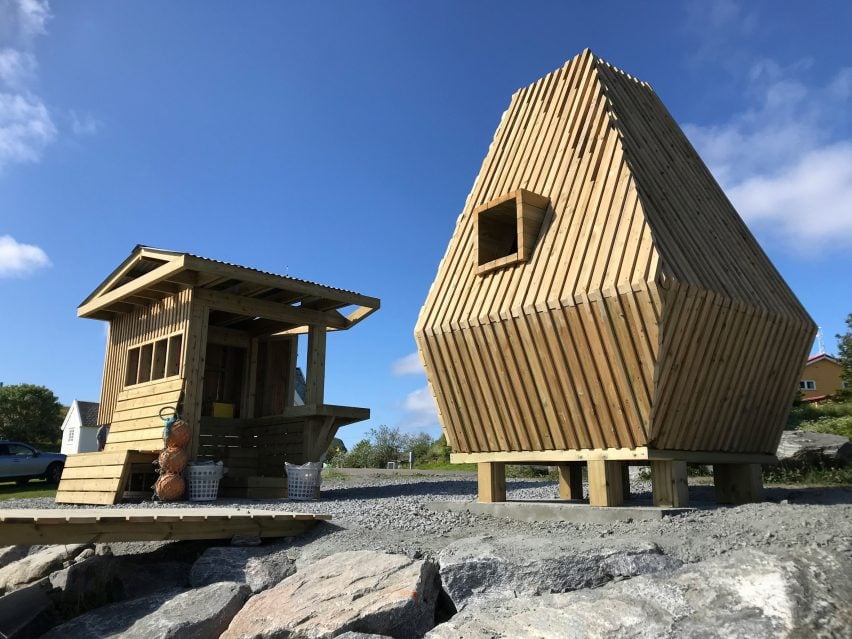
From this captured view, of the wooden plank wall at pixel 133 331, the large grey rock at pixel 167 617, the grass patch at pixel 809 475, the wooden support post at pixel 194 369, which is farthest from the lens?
the wooden plank wall at pixel 133 331

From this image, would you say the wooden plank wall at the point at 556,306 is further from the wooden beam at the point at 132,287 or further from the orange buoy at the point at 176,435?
the wooden beam at the point at 132,287

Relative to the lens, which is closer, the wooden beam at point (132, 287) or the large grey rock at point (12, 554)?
the large grey rock at point (12, 554)

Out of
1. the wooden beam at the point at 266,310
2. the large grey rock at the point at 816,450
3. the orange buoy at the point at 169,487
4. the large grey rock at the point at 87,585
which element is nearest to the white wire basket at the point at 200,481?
the orange buoy at the point at 169,487

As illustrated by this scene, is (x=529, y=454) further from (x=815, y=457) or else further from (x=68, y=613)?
(x=815, y=457)

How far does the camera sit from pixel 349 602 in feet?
16.1

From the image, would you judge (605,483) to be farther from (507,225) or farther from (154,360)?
(154,360)

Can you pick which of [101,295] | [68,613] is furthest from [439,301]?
[101,295]

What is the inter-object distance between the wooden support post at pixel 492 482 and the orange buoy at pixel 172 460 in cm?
504

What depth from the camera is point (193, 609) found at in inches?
216

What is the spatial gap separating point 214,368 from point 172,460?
4.13 metres

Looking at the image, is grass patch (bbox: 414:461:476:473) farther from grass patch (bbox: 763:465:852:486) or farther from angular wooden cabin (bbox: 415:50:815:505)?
angular wooden cabin (bbox: 415:50:815:505)

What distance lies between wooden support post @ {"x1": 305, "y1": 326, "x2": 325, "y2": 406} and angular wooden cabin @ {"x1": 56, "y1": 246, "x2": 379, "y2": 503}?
0.7 inches

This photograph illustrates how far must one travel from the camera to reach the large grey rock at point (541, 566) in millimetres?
4742

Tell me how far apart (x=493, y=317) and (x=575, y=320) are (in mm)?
992
